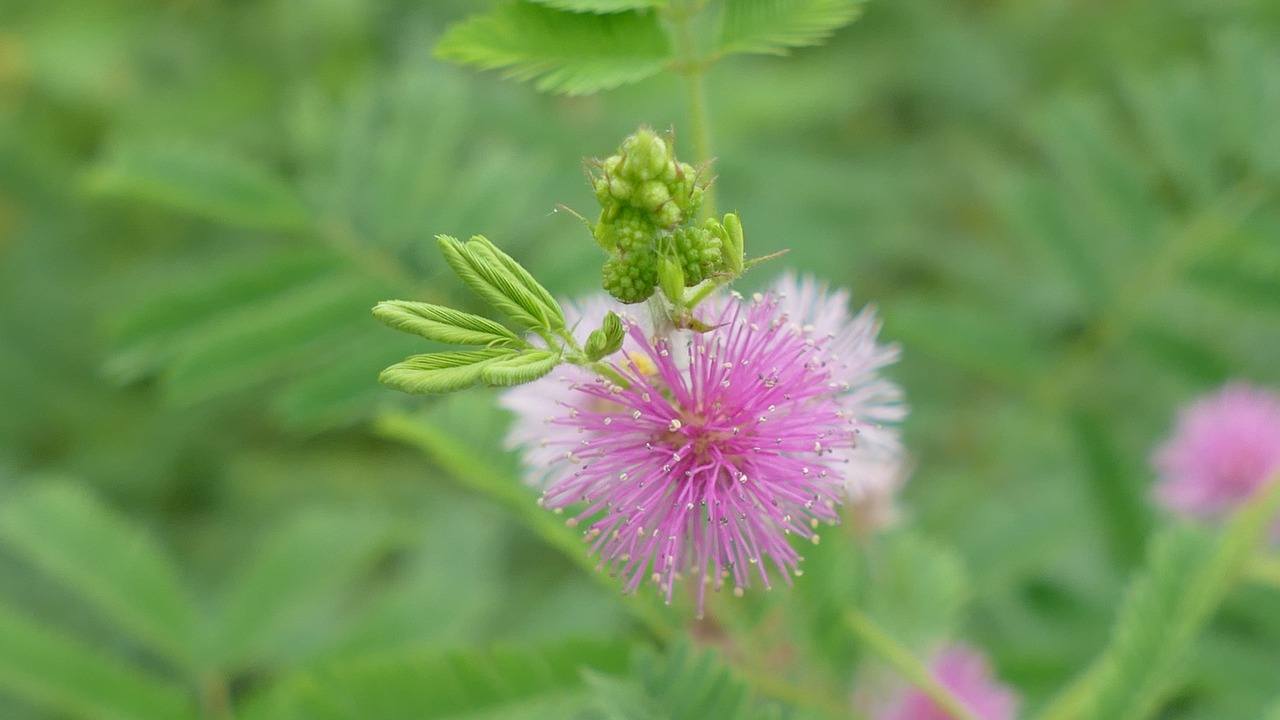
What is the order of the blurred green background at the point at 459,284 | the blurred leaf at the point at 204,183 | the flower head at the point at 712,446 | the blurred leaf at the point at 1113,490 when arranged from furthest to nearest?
the blurred leaf at the point at 1113,490 → the blurred green background at the point at 459,284 → the blurred leaf at the point at 204,183 → the flower head at the point at 712,446

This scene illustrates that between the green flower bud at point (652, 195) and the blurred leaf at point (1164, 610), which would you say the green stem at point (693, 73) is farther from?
the blurred leaf at point (1164, 610)

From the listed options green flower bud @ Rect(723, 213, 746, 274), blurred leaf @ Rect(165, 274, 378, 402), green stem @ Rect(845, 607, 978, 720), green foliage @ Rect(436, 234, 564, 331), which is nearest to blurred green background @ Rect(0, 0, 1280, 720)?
blurred leaf @ Rect(165, 274, 378, 402)

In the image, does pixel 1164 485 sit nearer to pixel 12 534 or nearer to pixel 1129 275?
pixel 1129 275

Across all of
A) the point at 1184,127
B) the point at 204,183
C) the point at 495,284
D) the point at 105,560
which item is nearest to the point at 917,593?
the point at 495,284

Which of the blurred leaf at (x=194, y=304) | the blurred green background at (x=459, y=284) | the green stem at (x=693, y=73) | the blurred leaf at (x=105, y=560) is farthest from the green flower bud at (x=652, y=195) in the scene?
the blurred leaf at (x=105, y=560)

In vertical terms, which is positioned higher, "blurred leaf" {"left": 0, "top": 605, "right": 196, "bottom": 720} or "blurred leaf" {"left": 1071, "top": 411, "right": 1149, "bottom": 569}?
"blurred leaf" {"left": 1071, "top": 411, "right": 1149, "bottom": 569}

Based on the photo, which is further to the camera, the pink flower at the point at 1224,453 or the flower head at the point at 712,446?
the pink flower at the point at 1224,453

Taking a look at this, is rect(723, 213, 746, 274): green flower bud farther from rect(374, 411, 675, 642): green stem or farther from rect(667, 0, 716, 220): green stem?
rect(374, 411, 675, 642): green stem

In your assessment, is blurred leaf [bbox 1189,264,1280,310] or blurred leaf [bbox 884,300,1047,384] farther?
blurred leaf [bbox 884,300,1047,384]
